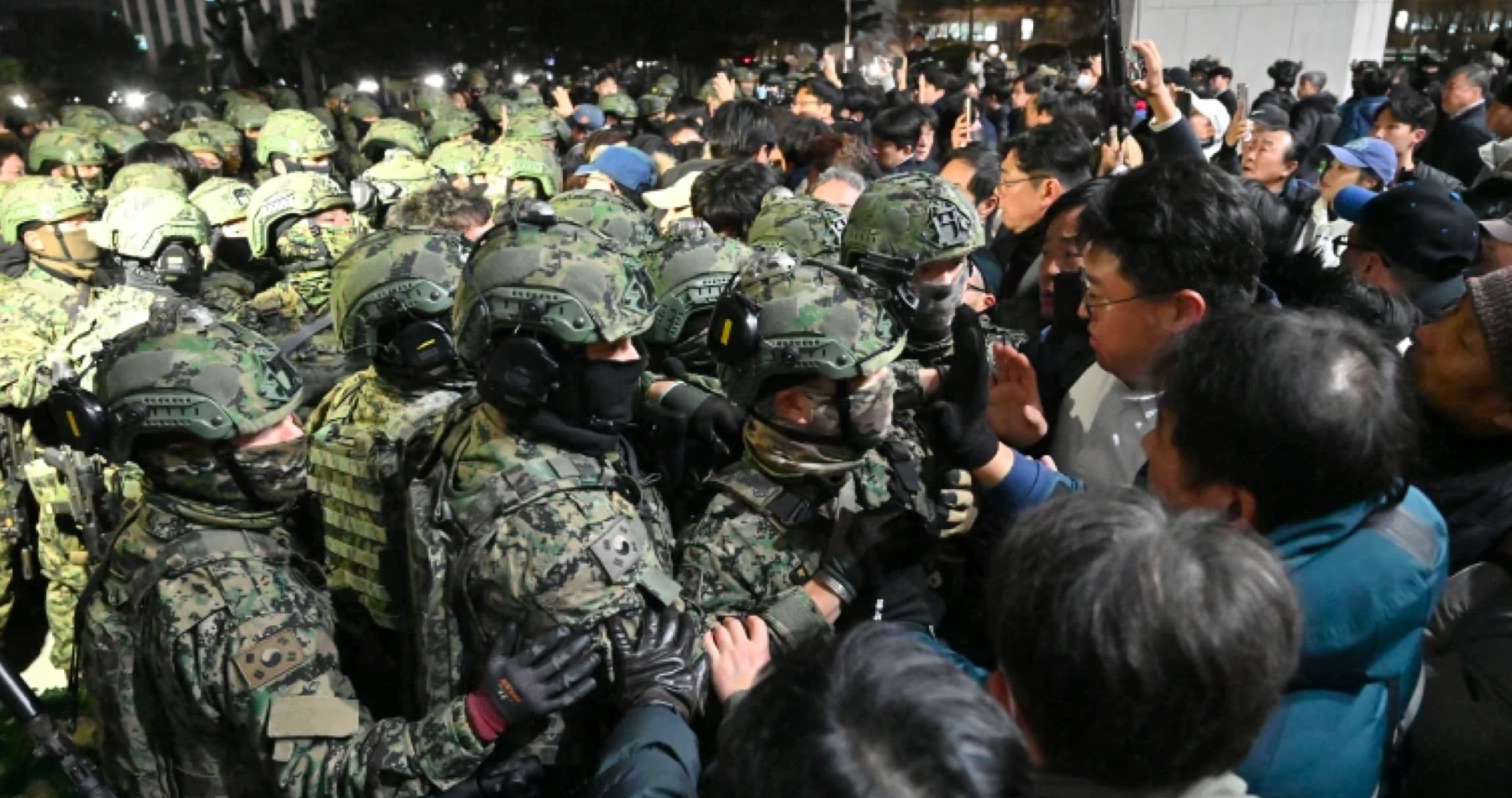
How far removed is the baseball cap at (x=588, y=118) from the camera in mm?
11953

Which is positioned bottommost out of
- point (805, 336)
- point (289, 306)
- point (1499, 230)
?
point (289, 306)

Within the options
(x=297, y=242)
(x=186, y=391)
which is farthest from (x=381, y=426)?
(x=297, y=242)

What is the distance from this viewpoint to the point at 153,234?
564 centimetres

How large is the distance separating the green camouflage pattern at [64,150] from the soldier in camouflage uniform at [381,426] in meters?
6.76

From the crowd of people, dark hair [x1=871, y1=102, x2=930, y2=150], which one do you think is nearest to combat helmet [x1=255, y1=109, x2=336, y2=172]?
the crowd of people

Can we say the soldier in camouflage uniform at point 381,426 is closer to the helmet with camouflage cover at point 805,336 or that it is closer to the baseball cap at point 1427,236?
the helmet with camouflage cover at point 805,336

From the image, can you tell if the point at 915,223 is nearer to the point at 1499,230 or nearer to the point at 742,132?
the point at 1499,230

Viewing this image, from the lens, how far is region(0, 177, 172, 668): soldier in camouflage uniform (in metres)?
4.62

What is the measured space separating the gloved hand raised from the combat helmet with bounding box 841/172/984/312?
2.17 metres

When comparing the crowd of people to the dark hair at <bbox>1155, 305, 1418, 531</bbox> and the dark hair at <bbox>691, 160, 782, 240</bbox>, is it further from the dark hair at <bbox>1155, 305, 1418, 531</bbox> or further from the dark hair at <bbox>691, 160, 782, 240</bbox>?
the dark hair at <bbox>691, 160, 782, 240</bbox>

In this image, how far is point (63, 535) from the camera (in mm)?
4652

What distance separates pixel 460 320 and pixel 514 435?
14.3 inches

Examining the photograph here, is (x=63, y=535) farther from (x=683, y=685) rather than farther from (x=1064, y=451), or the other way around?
(x=1064, y=451)

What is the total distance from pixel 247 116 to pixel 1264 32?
1611cm
